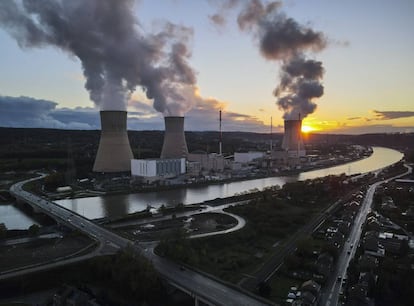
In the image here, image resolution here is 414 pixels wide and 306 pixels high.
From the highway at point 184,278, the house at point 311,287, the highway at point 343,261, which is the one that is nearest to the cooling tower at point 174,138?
the highway at point 343,261

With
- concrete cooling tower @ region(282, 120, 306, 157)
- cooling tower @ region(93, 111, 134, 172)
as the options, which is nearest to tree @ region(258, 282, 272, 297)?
cooling tower @ region(93, 111, 134, 172)

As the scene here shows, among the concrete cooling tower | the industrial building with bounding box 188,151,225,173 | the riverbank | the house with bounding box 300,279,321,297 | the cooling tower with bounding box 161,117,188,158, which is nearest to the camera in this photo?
the house with bounding box 300,279,321,297

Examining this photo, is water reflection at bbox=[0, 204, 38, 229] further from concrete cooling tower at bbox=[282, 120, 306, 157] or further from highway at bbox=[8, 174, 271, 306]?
concrete cooling tower at bbox=[282, 120, 306, 157]

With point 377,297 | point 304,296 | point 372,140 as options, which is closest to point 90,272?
point 304,296

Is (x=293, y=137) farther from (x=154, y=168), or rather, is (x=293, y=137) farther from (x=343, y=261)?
(x=343, y=261)

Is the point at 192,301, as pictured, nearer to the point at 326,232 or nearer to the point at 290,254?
the point at 290,254

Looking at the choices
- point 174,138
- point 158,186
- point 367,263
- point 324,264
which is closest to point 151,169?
point 158,186
